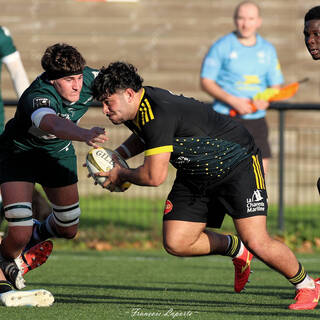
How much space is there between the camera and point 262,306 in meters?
6.60

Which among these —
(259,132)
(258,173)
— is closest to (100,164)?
(258,173)

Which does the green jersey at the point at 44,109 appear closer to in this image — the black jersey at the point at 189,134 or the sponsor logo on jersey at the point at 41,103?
the sponsor logo on jersey at the point at 41,103

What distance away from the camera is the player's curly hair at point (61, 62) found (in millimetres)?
6660

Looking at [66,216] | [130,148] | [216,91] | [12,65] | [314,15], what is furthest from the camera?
[216,91]

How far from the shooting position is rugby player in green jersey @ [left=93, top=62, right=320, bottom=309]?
20.0 ft

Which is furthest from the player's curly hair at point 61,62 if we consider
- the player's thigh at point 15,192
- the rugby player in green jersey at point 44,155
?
the player's thigh at point 15,192

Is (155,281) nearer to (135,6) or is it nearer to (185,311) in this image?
(185,311)

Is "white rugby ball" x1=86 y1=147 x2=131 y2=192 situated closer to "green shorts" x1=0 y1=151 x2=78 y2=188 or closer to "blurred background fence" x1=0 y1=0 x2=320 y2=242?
"green shorts" x1=0 y1=151 x2=78 y2=188

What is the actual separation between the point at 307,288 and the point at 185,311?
3.02ft

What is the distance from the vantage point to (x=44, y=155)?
7164mm

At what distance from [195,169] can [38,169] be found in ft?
4.42

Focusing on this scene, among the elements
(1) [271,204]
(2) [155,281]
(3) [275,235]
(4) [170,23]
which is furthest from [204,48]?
(2) [155,281]

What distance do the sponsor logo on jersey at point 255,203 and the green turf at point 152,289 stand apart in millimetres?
706

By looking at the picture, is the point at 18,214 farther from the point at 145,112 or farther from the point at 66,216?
the point at 145,112
